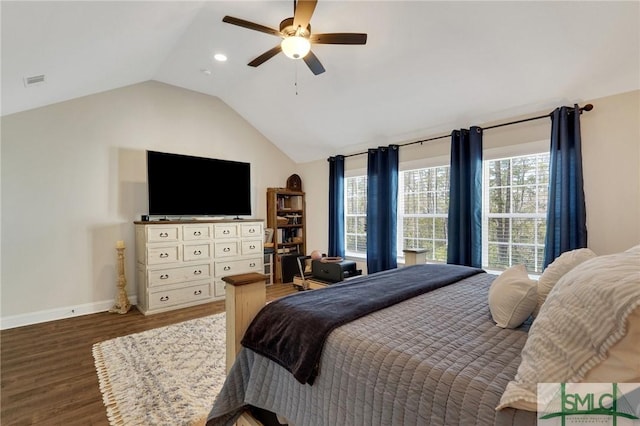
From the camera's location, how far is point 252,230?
15.2 ft

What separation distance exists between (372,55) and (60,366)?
4.09 meters

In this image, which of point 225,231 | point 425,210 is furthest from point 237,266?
point 425,210

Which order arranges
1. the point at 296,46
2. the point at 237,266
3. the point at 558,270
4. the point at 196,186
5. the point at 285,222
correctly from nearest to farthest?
the point at 558,270 → the point at 296,46 → the point at 196,186 → the point at 237,266 → the point at 285,222

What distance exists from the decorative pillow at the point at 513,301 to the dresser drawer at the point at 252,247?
373cm

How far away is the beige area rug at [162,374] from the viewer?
1835 millimetres

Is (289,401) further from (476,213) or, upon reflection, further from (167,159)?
(167,159)

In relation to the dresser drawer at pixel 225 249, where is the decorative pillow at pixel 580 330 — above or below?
above

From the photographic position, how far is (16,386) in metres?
2.13

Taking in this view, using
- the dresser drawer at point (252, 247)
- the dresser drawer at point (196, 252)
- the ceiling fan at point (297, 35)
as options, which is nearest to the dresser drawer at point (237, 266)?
the dresser drawer at point (252, 247)

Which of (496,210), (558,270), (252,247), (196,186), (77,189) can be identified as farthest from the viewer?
(252,247)

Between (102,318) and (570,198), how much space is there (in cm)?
532

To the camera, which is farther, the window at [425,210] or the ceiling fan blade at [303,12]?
the window at [425,210]

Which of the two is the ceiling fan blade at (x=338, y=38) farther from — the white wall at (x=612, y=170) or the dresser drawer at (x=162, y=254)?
the dresser drawer at (x=162, y=254)

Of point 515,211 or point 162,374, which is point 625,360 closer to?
point 162,374
